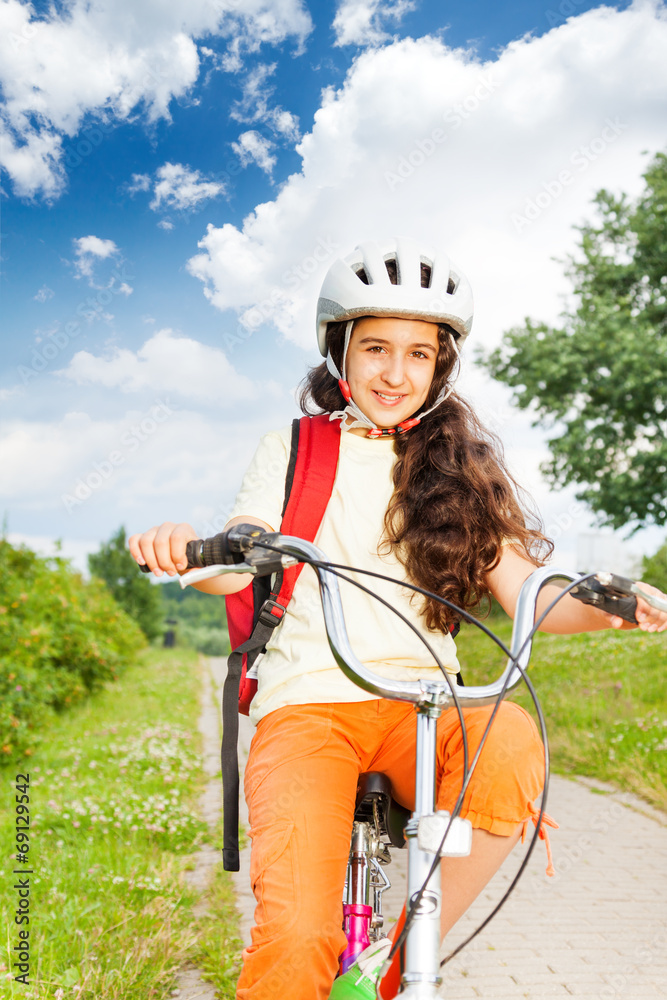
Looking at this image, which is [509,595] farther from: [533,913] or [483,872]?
[533,913]

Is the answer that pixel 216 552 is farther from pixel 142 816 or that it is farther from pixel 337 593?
pixel 142 816

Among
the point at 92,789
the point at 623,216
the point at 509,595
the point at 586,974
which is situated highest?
the point at 623,216

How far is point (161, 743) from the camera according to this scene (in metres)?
7.15

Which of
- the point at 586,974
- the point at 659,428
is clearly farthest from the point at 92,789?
the point at 659,428

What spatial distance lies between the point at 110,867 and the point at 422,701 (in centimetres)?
298

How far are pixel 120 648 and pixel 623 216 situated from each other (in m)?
11.7

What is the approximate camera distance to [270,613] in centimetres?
199

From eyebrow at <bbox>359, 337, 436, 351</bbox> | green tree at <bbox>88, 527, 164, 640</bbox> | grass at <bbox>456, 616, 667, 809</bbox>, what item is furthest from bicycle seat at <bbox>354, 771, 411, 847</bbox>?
green tree at <bbox>88, 527, 164, 640</bbox>

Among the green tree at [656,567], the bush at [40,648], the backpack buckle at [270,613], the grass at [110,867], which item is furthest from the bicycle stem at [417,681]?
the green tree at [656,567]

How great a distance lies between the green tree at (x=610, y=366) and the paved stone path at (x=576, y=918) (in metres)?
8.66

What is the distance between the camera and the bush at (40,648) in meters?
6.18

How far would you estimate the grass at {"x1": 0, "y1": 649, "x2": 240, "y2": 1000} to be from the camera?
2846 millimetres

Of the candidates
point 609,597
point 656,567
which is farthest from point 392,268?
point 656,567

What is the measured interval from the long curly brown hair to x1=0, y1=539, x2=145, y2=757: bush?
457cm
